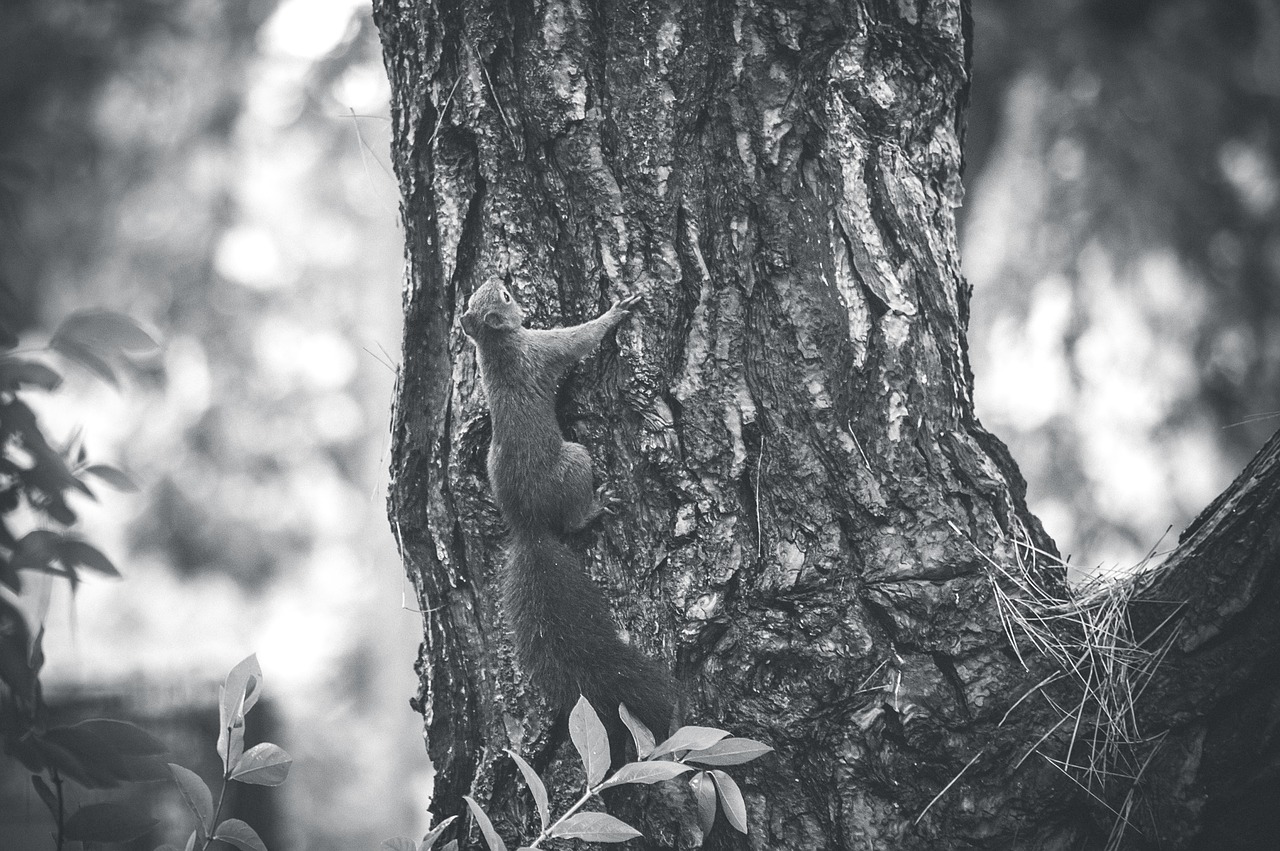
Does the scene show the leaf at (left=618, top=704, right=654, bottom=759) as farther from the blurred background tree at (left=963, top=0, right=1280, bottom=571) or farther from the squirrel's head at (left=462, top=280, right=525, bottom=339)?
the blurred background tree at (left=963, top=0, right=1280, bottom=571)

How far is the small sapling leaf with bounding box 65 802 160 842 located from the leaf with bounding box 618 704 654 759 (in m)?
0.55

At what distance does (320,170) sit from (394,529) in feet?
20.5

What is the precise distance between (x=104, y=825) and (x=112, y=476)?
0.35 meters

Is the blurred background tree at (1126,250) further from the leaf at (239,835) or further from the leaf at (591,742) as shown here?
the leaf at (239,835)

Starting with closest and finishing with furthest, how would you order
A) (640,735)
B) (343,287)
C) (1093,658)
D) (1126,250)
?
1. (640,735)
2. (1093,658)
3. (1126,250)
4. (343,287)

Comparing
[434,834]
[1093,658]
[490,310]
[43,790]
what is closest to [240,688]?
[43,790]

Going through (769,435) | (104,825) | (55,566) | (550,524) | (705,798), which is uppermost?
(769,435)

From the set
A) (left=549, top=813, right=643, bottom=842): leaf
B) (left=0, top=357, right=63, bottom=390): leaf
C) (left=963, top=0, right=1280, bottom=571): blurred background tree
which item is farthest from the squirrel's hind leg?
(left=963, top=0, right=1280, bottom=571): blurred background tree

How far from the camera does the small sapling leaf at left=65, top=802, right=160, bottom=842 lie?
2.78 feet

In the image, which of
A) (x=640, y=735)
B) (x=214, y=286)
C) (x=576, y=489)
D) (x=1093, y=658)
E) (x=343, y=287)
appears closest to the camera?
(x=640, y=735)

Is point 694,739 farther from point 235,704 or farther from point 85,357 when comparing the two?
point 85,357

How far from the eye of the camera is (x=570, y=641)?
128 cm

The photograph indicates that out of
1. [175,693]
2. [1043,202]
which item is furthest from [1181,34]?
[175,693]

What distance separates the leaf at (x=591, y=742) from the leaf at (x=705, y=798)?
13cm
